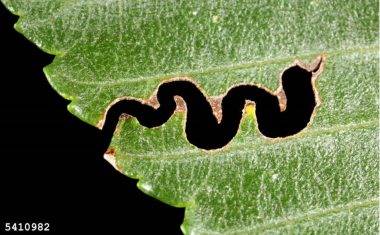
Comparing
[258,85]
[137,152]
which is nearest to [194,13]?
[258,85]

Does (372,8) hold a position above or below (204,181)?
above

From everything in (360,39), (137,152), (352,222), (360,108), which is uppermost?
(360,39)

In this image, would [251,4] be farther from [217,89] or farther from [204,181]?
[204,181]

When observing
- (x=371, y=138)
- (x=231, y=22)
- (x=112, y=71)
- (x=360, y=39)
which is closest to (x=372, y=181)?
(x=371, y=138)
